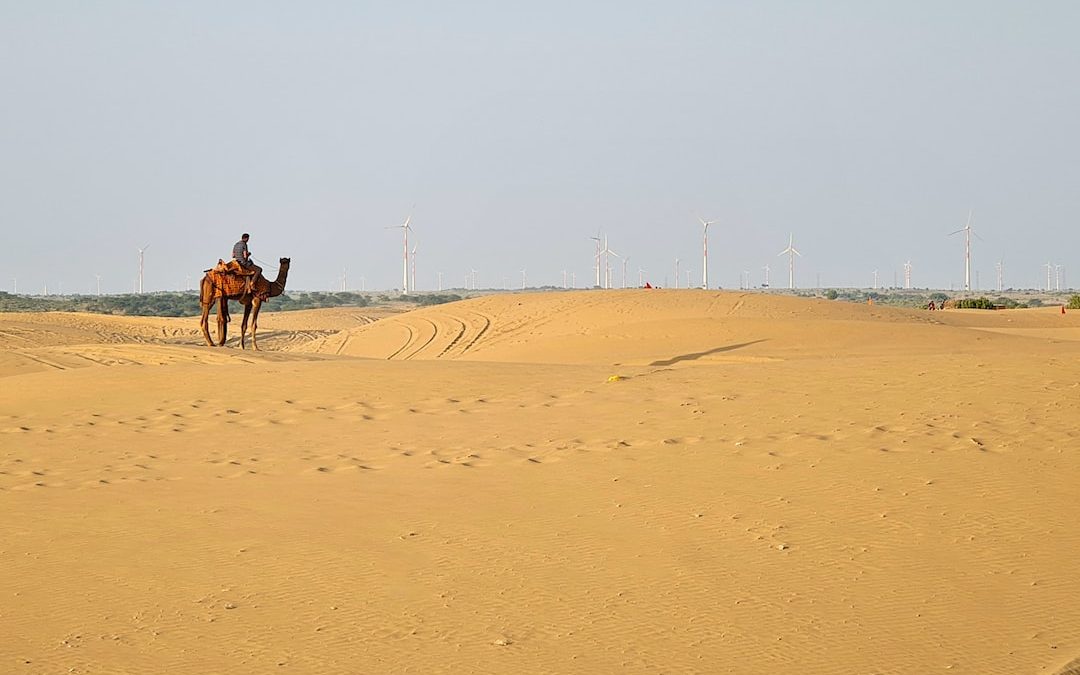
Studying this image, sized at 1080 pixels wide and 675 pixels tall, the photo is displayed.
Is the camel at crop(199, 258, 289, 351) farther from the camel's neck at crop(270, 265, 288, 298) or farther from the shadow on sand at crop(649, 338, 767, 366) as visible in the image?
the shadow on sand at crop(649, 338, 767, 366)

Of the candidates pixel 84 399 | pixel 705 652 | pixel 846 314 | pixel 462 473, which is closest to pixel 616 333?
pixel 846 314

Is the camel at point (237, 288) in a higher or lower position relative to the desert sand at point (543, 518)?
higher

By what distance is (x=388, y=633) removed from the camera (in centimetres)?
703

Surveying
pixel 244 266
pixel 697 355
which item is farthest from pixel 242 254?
pixel 697 355

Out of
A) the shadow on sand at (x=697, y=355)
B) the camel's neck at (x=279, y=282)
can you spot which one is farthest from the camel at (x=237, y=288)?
the shadow on sand at (x=697, y=355)

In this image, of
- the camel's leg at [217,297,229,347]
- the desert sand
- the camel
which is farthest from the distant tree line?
the desert sand

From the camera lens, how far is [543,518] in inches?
386

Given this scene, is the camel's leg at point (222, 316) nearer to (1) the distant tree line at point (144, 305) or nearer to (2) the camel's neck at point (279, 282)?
(2) the camel's neck at point (279, 282)

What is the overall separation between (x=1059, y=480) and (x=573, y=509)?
4.28 meters

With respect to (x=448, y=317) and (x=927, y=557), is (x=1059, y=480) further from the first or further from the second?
(x=448, y=317)

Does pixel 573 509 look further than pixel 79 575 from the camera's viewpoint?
Yes

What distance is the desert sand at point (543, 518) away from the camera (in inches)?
271

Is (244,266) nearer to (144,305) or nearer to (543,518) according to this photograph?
(543,518)

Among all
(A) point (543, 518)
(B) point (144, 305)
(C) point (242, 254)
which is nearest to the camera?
(A) point (543, 518)
